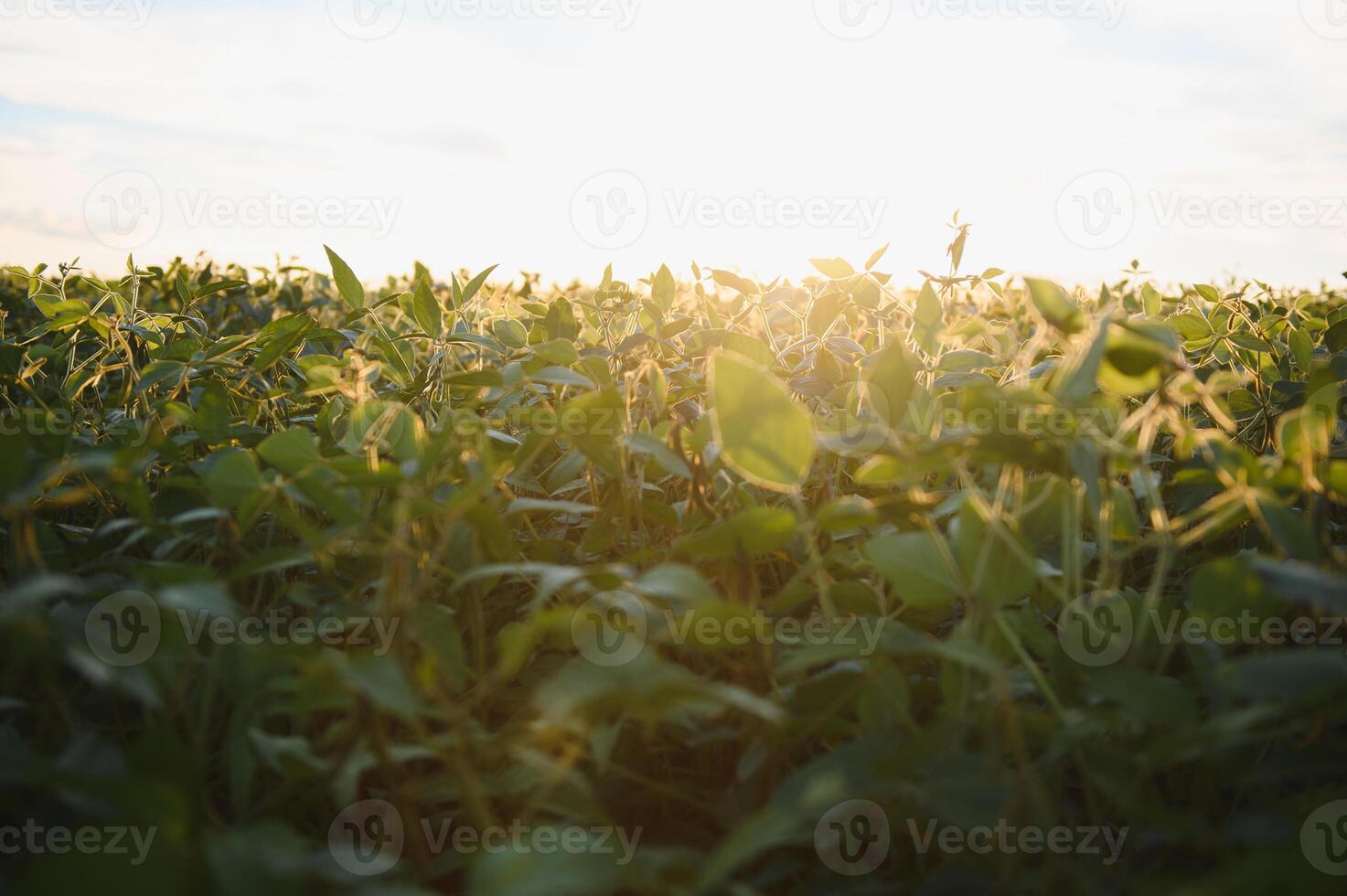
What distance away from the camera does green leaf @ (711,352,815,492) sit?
0.70 meters

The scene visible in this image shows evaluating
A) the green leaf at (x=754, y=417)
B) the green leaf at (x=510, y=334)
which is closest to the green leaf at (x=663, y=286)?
the green leaf at (x=510, y=334)

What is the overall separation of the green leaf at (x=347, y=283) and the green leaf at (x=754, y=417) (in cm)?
85

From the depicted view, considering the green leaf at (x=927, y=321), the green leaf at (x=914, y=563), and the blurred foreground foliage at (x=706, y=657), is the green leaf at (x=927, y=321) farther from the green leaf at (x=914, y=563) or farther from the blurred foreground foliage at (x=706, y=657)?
the green leaf at (x=914, y=563)

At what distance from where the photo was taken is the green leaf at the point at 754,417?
0.70 m

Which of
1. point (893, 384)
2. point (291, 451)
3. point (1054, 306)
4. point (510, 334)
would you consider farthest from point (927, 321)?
point (291, 451)

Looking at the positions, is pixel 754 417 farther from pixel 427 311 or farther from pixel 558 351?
pixel 427 311

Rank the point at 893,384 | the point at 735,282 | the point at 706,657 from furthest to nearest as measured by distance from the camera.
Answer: the point at 735,282, the point at 706,657, the point at 893,384

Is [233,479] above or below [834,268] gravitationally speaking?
below

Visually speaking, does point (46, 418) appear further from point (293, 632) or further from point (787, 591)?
point (787, 591)

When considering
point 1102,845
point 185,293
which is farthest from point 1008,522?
point 185,293

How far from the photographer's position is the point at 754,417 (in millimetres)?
708

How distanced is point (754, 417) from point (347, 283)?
0.90m

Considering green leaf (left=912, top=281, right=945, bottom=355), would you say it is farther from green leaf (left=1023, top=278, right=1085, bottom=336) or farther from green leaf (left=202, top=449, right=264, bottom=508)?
green leaf (left=202, top=449, right=264, bottom=508)

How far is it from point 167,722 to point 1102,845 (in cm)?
80
